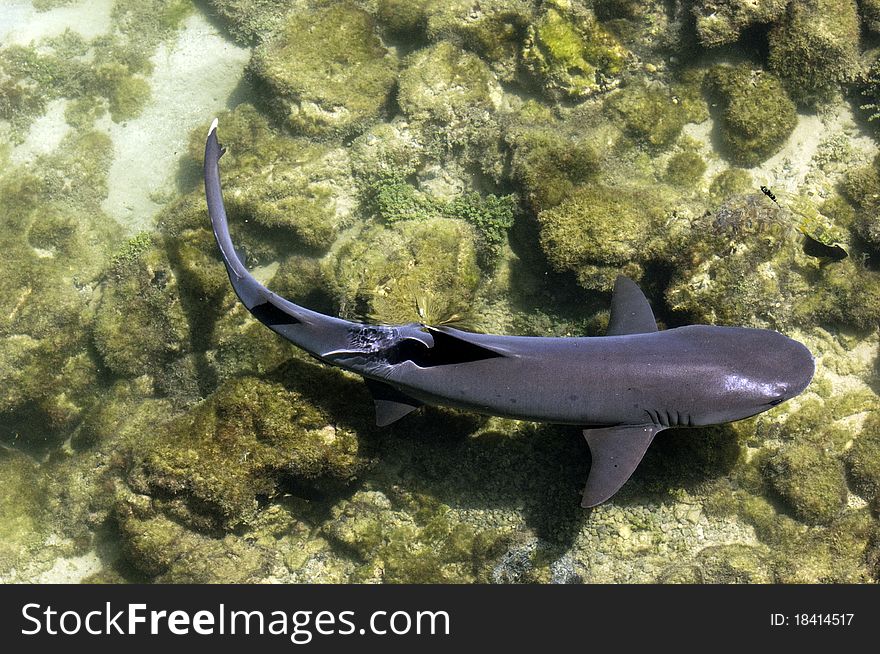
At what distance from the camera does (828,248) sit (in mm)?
6355

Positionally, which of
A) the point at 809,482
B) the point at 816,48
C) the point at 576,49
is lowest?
the point at 809,482

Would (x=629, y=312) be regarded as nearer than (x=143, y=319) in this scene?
Yes

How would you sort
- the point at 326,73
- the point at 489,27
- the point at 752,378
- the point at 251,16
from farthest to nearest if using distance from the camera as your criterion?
the point at 251,16 → the point at 326,73 → the point at 489,27 → the point at 752,378

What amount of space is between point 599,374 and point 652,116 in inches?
175

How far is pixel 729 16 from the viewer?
700 centimetres

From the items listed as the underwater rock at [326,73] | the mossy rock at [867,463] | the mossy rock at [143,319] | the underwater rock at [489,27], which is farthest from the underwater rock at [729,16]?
the mossy rock at [143,319]

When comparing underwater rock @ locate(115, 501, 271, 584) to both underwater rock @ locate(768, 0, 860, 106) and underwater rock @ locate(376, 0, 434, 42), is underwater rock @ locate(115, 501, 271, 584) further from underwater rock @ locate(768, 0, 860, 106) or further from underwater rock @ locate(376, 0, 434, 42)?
underwater rock @ locate(768, 0, 860, 106)

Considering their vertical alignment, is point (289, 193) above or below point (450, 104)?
below

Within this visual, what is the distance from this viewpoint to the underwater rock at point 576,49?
7512 millimetres

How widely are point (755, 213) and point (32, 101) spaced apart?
11.2 meters

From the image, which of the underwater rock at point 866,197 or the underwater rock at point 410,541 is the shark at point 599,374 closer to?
the underwater rock at point 410,541

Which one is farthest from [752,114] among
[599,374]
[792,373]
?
[599,374]

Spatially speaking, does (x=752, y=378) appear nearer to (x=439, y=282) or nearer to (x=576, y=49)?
(x=439, y=282)

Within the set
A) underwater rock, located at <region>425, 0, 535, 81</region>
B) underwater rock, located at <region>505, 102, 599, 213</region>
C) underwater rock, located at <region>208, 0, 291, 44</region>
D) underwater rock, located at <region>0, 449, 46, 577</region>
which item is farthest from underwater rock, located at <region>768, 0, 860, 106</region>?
underwater rock, located at <region>0, 449, 46, 577</region>
